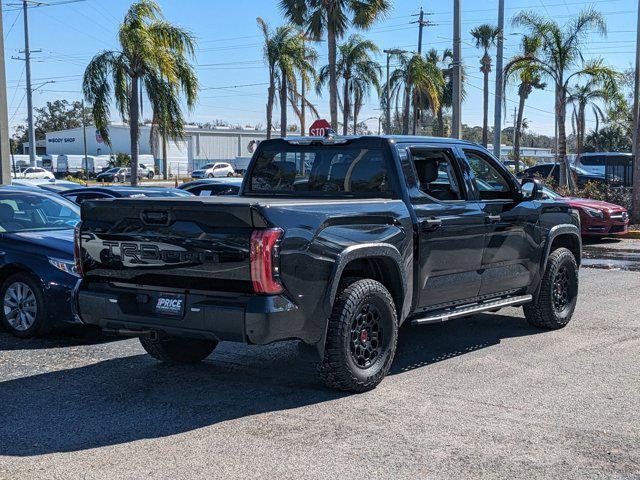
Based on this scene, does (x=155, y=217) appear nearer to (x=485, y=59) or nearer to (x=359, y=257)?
(x=359, y=257)

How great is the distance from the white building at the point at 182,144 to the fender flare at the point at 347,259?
84825mm

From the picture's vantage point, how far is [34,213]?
9102mm

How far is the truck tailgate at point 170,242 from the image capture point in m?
5.25

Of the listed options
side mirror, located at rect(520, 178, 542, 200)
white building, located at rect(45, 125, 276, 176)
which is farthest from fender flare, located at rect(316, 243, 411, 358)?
white building, located at rect(45, 125, 276, 176)

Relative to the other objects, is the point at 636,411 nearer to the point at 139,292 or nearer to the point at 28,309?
the point at 139,292

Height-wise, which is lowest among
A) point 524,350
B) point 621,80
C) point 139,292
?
point 524,350

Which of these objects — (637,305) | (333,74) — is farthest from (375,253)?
(333,74)

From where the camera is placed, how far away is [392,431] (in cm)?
514

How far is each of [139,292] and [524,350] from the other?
12.2 feet

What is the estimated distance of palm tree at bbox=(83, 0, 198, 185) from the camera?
21578mm

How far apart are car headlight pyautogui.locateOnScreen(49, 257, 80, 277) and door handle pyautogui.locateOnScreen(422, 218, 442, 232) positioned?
141 inches

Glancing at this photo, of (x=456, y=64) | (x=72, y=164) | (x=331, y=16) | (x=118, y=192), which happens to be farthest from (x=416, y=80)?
(x=72, y=164)

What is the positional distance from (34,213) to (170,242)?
4206 millimetres

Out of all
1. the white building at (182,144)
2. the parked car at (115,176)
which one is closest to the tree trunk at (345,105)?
the parked car at (115,176)
